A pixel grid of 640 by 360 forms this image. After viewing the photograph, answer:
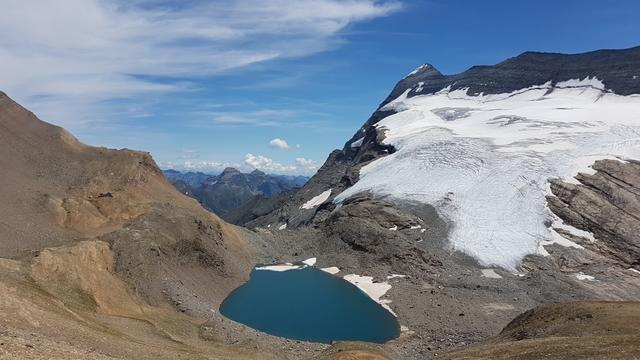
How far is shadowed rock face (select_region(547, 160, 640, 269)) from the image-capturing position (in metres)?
101

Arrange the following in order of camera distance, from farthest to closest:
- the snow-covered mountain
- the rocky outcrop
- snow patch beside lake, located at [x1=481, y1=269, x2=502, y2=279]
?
the snow-covered mountain
snow patch beside lake, located at [x1=481, y1=269, x2=502, y2=279]
the rocky outcrop

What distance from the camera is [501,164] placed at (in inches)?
5010

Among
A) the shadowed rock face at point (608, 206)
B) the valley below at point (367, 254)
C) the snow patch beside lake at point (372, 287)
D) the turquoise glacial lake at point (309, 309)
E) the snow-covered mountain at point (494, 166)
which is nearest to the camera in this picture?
the valley below at point (367, 254)

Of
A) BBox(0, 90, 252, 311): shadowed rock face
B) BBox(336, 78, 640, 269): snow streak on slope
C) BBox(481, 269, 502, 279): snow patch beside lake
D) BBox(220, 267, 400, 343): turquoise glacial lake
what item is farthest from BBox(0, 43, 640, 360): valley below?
BBox(220, 267, 400, 343): turquoise glacial lake

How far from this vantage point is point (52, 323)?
35.2 m

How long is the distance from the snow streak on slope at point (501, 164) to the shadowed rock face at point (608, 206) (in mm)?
3730

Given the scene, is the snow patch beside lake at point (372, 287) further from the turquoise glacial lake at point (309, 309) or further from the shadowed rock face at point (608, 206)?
the shadowed rock face at point (608, 206)

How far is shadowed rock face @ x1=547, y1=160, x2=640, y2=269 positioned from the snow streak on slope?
147 inches

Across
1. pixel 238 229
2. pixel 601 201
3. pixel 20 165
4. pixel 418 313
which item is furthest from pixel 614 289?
pixel 20 165

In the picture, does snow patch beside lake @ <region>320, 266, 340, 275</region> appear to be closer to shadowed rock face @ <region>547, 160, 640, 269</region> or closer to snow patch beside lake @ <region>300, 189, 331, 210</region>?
shadowed rock face @ <region>547, 160, 640, 269</region>

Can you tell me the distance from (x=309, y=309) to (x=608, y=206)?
7127cm

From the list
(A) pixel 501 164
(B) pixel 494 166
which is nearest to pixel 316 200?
(B) pixel 494 166

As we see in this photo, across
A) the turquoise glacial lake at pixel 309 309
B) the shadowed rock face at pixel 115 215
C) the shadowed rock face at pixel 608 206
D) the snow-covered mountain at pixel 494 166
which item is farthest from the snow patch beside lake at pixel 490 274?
the shadowed rock face at pixel 115 215

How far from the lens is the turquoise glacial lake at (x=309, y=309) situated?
68.5 meters
